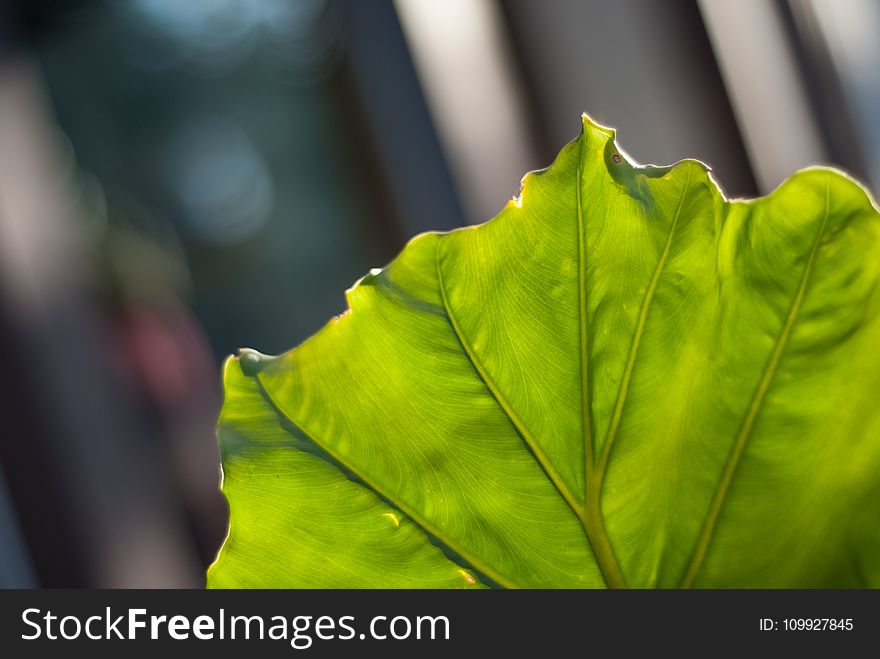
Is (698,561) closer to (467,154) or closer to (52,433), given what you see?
(467,154)

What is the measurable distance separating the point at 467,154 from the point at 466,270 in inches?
72.9

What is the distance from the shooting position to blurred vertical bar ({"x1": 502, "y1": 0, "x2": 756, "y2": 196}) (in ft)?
5.71

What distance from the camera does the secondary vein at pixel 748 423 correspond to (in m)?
0.36

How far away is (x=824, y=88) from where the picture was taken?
165 cm

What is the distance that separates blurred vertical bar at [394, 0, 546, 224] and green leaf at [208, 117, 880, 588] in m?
1.73

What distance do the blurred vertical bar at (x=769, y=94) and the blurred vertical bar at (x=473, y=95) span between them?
570mm

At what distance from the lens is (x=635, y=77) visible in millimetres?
1862

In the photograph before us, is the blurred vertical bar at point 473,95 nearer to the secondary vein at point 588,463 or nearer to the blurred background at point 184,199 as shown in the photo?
the blurred background at point 184,199

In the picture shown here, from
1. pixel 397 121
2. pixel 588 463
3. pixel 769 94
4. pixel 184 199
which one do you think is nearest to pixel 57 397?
pixel 184 199
